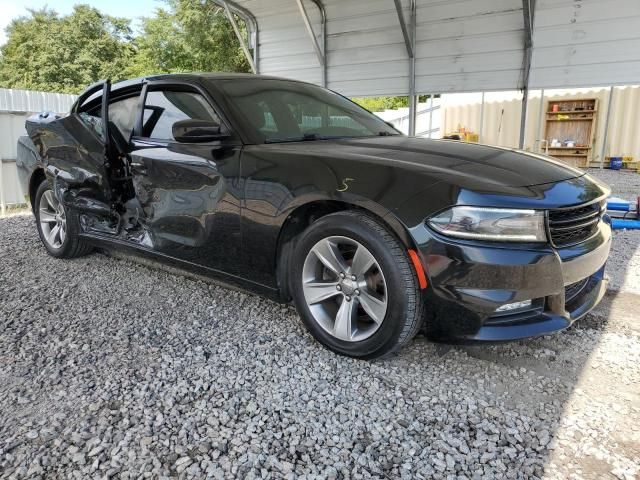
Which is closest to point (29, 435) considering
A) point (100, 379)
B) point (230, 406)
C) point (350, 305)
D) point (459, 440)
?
point (100, 379)

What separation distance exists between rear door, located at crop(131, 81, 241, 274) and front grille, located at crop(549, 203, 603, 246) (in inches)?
66.5

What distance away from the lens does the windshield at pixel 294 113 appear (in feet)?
9.95

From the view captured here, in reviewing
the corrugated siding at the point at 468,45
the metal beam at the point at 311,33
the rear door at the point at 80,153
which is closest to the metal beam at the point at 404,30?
the corrugated siding at the point at 468,45

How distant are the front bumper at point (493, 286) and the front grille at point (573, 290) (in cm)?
12

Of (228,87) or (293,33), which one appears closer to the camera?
(228,87)

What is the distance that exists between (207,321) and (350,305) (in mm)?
1090

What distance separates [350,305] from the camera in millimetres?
2514

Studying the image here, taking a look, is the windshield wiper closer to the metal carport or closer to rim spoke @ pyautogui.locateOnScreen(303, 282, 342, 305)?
rim spoke @ pyautogui.locateOnScreen(303, 282, 342, 305)

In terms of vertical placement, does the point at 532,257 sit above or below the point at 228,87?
below

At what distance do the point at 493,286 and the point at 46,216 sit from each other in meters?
4.18

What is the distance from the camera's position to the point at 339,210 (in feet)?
8.37

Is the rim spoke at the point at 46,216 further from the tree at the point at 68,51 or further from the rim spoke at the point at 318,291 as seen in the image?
the tree at the point at 68,51

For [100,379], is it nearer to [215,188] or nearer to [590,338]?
[215,188]

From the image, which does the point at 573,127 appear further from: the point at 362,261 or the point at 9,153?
the point at 9,153
